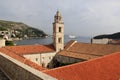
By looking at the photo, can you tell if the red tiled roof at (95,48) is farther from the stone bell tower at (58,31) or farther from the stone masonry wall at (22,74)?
the stone masonry wall at (22,74)

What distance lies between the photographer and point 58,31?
42.6 metres

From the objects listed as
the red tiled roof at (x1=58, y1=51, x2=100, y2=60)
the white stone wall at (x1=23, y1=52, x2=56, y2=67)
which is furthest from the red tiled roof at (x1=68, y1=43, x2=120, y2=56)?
the white stone wall at (x1=23, y1=52, x2=56, y2=67)

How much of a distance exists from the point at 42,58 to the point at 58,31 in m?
7.46

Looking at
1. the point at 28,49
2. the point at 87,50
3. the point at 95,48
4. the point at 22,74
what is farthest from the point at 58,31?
the point at 22,74

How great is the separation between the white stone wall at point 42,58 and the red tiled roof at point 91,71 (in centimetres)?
2141

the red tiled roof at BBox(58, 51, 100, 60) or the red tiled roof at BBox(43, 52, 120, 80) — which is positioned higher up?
the red tiled roof at BBox(43, 52, 120, 80)

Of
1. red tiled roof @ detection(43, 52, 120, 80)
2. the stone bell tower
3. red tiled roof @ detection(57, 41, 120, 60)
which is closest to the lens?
red tiled roof @ detection(43, 52, 120, 80)

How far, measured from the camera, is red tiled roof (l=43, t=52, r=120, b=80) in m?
14.7

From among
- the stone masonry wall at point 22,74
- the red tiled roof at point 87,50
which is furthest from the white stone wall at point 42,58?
the stone masonry wall at point 22,74

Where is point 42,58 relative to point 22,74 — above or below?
below

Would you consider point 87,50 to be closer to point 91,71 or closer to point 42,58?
point 42,58

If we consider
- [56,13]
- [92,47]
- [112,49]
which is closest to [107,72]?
[112,49]

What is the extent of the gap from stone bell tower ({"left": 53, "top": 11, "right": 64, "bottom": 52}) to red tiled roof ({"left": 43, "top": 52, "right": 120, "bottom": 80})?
23195 millimetres

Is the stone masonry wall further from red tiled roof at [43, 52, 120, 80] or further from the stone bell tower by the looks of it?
the stone bell tower
